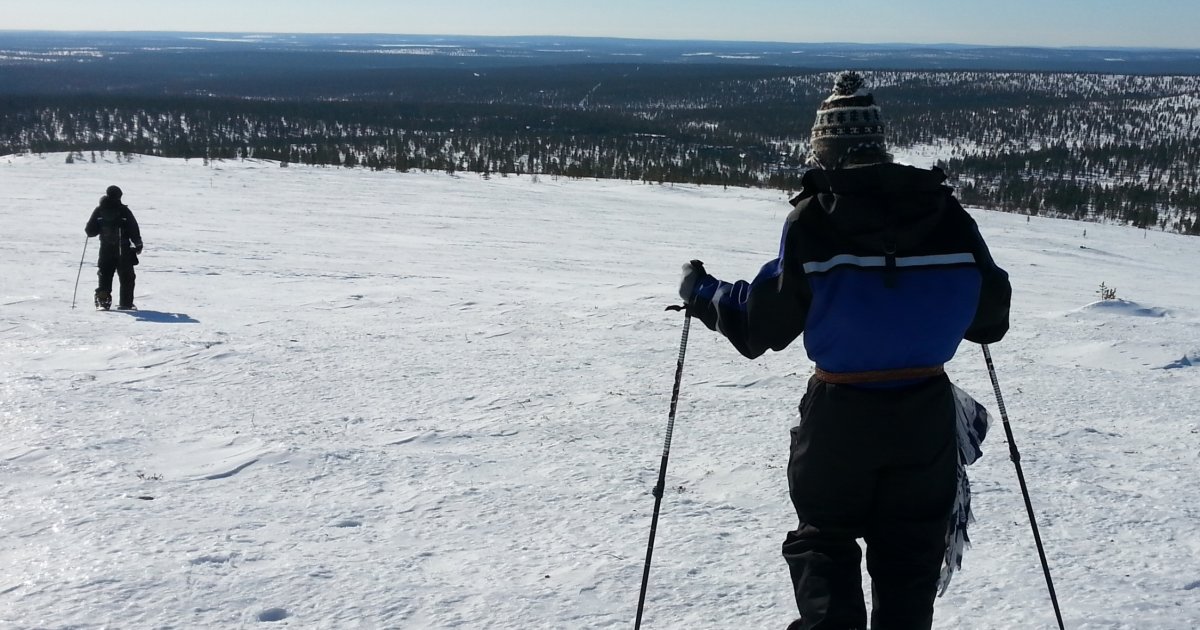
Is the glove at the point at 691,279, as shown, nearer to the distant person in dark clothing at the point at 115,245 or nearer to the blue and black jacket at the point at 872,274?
the blue and black jacket at the point at 872,274

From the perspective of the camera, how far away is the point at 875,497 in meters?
2.16

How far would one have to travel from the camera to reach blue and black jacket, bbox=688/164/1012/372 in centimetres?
200

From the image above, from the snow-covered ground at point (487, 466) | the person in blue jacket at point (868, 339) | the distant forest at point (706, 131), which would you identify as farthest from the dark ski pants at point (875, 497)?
the distant forest at point (706, 131)

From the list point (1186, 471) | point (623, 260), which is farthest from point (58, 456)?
point (623, 260)

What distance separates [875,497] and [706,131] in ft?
347

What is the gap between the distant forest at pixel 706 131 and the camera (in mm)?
58031

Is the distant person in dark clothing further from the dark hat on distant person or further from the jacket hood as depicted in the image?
the jacket hood

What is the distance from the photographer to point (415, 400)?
5.70 metres

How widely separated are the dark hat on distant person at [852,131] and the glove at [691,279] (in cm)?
41

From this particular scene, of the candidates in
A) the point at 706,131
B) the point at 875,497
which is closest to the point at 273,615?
→ the point at 875,497

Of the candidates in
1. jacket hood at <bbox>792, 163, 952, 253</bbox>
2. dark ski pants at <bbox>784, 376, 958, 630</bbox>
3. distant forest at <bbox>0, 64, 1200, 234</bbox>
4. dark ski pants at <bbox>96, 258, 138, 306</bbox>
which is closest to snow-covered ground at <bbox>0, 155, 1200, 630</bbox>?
dark ski pants at <bbox>96, 258, 138, 306</bbox>

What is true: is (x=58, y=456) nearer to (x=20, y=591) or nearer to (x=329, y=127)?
(x=20, y=591)

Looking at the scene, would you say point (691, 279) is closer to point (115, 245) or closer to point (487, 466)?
point (487, 466)

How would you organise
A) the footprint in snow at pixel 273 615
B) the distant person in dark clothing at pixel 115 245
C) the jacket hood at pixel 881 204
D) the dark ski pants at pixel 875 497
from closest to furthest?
the jacket hood at pixel 881 204
the dark ski pants at pixel 875 497
the footprint in snow at pixel 273 615
the distant person in dark clothing at pixel 115 245
